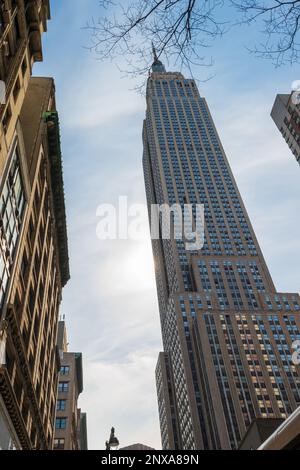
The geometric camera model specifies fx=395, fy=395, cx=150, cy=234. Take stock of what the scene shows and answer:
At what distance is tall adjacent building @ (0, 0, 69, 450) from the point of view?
26.8 m

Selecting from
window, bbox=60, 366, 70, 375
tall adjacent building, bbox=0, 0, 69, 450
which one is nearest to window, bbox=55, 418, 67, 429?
window, bbox=60, 366, 70, 375

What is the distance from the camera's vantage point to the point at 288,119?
299 ft

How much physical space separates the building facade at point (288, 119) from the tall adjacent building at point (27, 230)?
189 ft

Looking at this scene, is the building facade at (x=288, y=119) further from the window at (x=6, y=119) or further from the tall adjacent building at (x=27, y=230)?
the window at (x=6, y=119)

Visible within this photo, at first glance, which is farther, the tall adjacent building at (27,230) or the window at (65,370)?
the window at (65,370)

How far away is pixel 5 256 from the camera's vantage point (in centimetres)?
2770

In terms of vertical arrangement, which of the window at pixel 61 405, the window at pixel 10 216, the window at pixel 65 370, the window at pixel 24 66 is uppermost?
the window at pixel 65 370

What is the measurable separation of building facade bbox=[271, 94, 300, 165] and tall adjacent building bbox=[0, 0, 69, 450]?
2274 inches

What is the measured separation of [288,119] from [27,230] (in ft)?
245

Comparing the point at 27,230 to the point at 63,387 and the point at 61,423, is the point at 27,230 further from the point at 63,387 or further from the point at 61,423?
the point at 63,387

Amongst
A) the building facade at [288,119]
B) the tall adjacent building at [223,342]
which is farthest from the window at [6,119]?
→ the tall adjacent building at [223,342]

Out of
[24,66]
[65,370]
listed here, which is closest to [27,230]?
[24,66]

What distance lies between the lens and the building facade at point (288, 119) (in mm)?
86375
